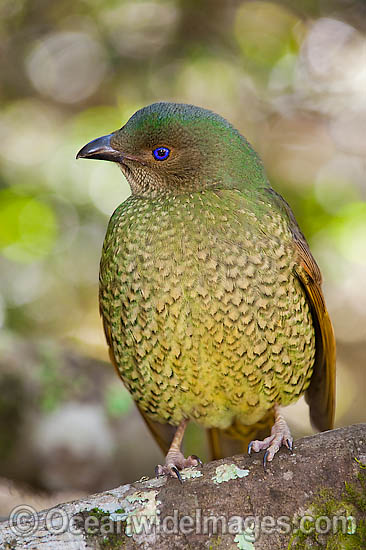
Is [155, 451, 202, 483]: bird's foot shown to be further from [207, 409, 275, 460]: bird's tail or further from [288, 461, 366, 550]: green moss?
[288, 461, 366, 550]: green moss

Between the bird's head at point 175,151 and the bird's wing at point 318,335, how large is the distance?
0.26 metres

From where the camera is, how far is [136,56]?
6074mm

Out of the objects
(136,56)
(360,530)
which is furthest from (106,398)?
(136,56)

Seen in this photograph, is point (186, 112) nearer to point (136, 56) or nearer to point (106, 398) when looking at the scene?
point (106, 398)

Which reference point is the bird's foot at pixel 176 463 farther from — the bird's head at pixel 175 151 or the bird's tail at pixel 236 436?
the bird's head at pixel 175 151

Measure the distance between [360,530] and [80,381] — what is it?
7.54 ft

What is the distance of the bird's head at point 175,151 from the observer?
304 centimetres

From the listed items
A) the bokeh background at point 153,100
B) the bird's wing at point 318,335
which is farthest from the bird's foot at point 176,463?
the bokeh background at point 153,100

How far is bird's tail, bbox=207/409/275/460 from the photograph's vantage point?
3.41 m

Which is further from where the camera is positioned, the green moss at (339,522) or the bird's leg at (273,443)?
the bird's leg at (273,443)

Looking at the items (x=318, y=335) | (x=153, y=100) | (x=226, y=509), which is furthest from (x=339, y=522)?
(x=153, y=100)

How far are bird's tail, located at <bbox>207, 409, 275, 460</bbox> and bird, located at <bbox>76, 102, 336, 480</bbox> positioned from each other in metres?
0.12

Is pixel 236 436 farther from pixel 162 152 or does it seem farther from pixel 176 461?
pixel 162 152

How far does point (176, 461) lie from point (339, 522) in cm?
87
